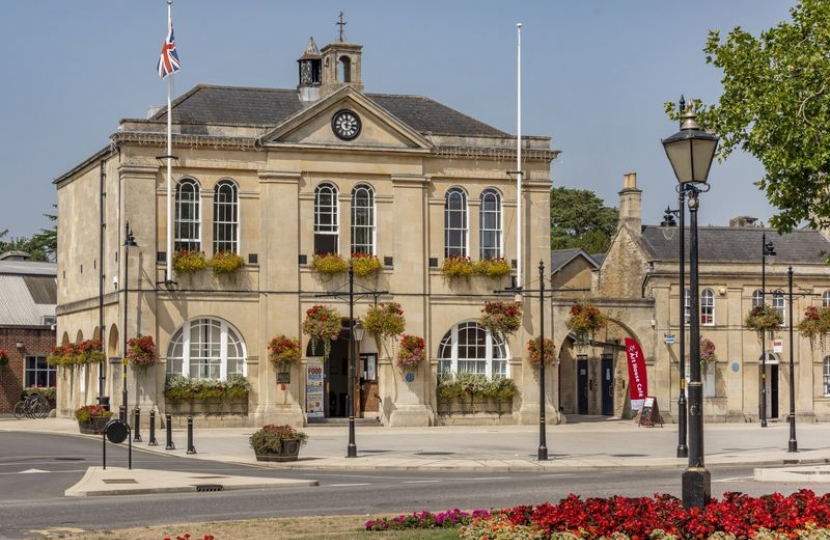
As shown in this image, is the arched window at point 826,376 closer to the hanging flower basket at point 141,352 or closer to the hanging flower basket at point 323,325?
the hanging flower basket at point 323,325

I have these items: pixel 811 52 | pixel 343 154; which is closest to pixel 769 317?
pixel 343 154

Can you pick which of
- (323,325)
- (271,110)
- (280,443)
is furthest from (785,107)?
(271,110)

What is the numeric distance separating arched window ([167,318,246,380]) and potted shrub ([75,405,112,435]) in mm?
3158

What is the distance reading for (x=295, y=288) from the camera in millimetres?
50000

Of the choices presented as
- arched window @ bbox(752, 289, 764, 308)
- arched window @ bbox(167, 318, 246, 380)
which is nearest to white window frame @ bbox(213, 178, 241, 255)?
arched window @ bbox(167, 318, 246, 380)

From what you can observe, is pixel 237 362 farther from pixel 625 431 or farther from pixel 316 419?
pixel 625 431

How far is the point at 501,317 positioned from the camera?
168ft

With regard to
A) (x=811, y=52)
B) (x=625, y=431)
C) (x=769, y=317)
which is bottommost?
(x=625, y=431)

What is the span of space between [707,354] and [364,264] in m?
16.1

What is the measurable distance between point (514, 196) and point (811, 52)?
2838cm

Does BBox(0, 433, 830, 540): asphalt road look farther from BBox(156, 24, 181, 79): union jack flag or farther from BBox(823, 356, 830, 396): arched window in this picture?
BBox(823, 356, 830, 396): arched window

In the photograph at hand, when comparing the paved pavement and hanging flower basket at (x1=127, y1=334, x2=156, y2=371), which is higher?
hanging flower basket at (x1=127, y1=334, x2=156, y2=371)

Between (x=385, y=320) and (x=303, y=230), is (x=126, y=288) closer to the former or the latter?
(x=303, y=230)

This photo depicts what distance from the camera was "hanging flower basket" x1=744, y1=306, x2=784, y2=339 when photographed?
58.0 m
